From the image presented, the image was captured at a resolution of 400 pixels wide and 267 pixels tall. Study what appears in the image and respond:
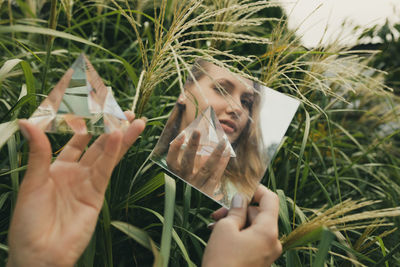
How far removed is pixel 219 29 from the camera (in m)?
1.21

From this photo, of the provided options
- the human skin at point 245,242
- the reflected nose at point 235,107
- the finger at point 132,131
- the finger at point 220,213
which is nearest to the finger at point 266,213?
the human skin at point 245,242

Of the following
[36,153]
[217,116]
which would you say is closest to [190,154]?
[217,116]

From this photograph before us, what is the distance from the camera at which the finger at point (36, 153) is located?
19.3 inches

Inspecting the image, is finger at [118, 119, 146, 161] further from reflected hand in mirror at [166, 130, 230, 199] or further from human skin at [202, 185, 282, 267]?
human skin at [202, 185, 282, 267]

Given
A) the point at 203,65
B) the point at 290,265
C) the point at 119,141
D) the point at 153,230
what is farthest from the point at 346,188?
the point at 119,141

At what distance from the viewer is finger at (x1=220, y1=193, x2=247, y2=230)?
652 mm

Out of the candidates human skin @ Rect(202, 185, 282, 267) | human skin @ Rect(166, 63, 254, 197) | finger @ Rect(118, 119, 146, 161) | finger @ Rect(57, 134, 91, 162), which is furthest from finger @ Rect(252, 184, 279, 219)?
finger @ Rect(57, 134, 91, 162)

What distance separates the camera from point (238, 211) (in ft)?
2.20

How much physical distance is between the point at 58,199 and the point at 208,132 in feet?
1.21

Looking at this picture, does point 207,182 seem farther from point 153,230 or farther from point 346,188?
point 346,188

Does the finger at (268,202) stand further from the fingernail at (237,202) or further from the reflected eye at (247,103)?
the reflected eye at (247,103)

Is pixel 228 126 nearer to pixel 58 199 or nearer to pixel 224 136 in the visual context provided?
pixel 224 136

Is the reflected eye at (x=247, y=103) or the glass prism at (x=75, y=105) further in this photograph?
the reflected eye at (x=247, y=103)

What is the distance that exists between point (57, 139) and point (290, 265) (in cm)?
89
